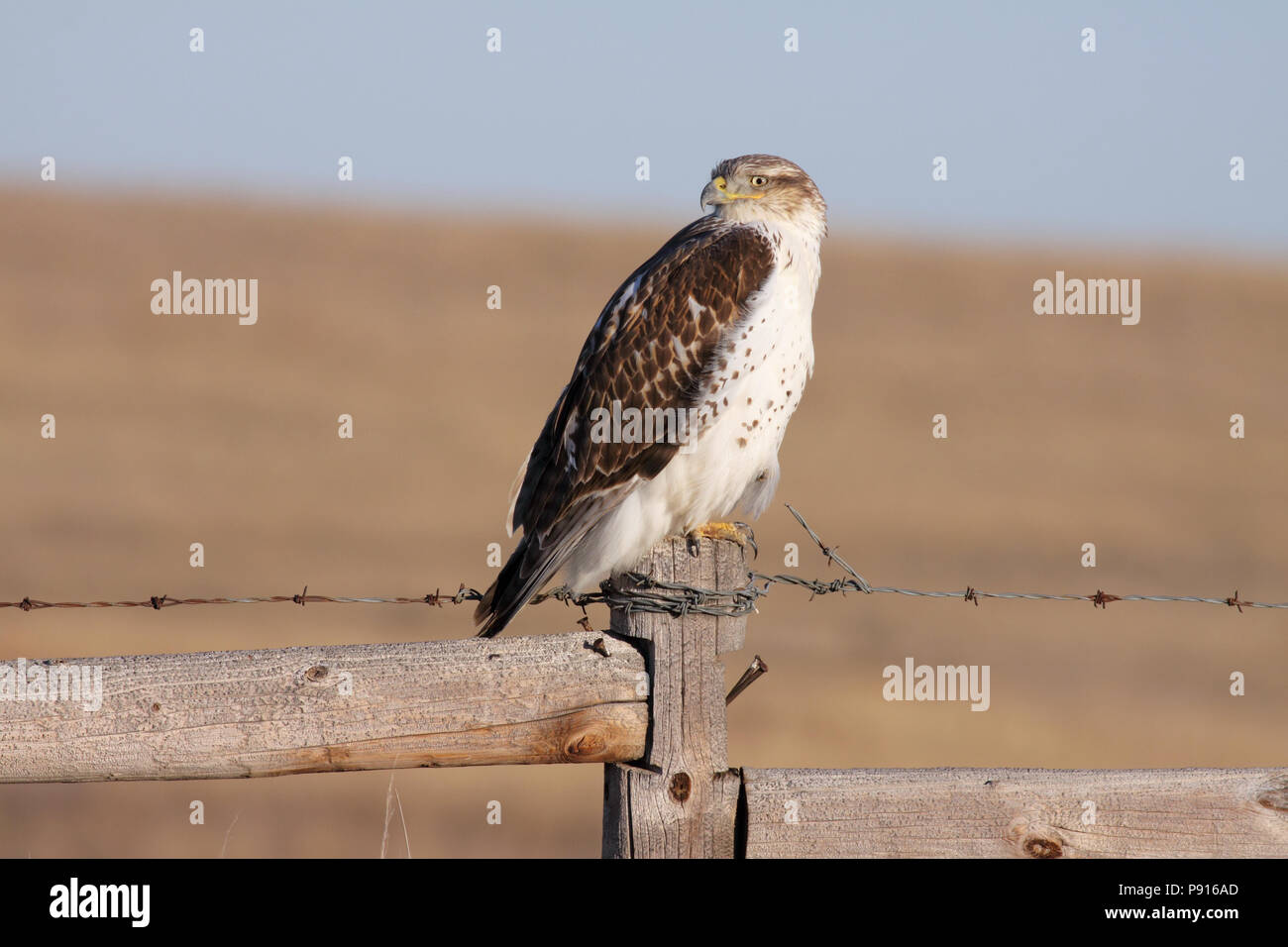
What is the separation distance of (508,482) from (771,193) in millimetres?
12702

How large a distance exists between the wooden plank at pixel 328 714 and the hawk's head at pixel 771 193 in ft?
7.50

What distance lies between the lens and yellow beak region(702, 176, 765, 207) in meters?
5.45

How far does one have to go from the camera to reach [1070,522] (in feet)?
58.5

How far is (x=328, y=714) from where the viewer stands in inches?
140

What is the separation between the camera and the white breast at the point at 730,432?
5.00 meters

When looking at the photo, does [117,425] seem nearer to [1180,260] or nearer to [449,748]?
[449,748]

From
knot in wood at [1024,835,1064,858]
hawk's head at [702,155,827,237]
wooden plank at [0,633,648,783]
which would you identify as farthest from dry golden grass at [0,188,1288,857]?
knot in wood at [1024,835,1064,858]

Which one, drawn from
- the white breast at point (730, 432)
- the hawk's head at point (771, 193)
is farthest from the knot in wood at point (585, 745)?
the hawk's head at point (771, 193)

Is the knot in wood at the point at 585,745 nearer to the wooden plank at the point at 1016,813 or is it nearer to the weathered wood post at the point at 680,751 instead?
the weathered wood post at the point at 680,751

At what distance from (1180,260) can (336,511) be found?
35.2m

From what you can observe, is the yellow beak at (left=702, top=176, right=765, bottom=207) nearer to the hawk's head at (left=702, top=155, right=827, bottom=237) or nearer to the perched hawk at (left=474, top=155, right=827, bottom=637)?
the hawk's head at (left=702, top=155, right=827, bottom=237)

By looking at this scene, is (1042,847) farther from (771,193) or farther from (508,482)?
(508,482)

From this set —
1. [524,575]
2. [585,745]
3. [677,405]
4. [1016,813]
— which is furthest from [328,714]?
[677,405]

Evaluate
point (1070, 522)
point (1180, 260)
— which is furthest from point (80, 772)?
point (1180, 260)
